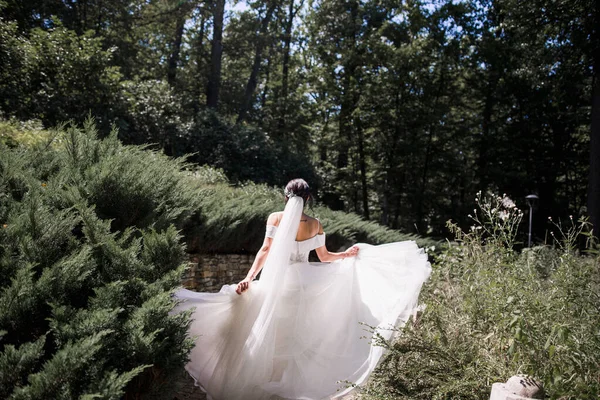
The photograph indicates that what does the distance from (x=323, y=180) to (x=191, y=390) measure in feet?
61.2

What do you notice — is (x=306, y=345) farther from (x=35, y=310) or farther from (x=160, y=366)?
(x=35, y=310)

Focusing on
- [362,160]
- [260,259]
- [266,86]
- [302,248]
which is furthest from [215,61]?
[260,259]

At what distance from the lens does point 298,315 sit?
4.48m

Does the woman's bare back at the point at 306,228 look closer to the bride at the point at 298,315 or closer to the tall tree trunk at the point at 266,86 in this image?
the bride at the point at 298,315

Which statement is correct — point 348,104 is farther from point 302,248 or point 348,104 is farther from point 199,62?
point 302,248

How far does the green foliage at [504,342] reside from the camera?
9.59ft

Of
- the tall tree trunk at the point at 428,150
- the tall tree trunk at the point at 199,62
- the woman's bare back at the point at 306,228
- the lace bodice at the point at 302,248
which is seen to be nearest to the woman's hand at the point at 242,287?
the lace bodice at the point at 302,248

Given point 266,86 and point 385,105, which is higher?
point 266,86

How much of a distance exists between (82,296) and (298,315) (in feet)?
6.89

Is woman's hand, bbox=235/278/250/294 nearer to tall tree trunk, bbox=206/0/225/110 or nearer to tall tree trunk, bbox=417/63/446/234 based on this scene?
tall tree trunk, bbox=206/0/225/110

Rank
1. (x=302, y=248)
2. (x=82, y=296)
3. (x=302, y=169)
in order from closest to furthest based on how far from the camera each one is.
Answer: (x=82, y=296) → (x=302, y=248) → (x=302, y=169)

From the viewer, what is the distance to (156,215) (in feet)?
13.9

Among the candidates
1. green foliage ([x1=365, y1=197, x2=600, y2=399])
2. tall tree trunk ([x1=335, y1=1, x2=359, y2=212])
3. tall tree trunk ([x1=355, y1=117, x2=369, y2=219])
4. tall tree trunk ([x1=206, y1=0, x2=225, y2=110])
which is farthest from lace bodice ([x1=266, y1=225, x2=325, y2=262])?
tall tree trunk ([x1=335, y1=1, x2=359, y2=212])

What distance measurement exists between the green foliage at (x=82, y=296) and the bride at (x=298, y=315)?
85cm
